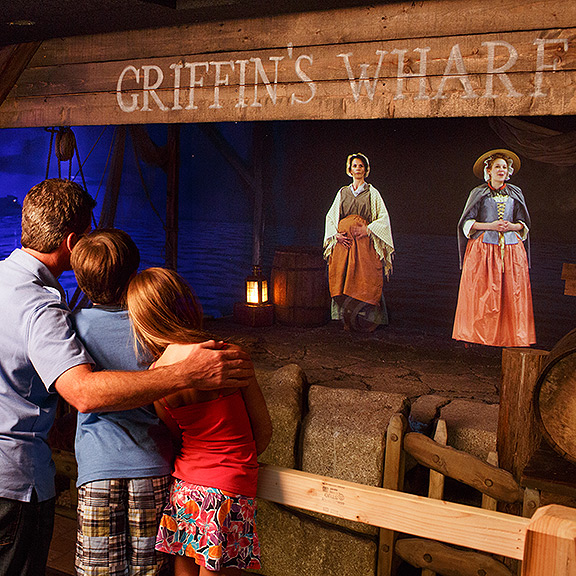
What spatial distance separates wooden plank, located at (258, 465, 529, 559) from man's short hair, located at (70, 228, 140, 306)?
2.13 ft

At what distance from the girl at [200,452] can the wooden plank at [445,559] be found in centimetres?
147

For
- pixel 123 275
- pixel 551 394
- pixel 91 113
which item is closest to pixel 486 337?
pixel 551 394

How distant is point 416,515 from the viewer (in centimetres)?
161

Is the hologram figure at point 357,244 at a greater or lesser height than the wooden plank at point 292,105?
lesser

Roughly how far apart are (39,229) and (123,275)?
275mm

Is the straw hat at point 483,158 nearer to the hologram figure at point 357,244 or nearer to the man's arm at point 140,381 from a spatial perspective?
the hologram figure at point 357,244

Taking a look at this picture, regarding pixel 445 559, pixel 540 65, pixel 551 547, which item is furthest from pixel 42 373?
pixel 445 559

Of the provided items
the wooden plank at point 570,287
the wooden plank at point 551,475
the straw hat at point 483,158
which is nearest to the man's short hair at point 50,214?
the wooden plank at point 551,475

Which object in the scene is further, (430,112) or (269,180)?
(269,180)

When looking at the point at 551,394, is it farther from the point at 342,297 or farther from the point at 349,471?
the point at 342,297

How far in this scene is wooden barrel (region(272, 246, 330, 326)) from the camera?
7734 mm

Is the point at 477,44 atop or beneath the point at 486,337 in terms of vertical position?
atop

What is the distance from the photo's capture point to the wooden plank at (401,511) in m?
1.51

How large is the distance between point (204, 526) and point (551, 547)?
1.11 meters
